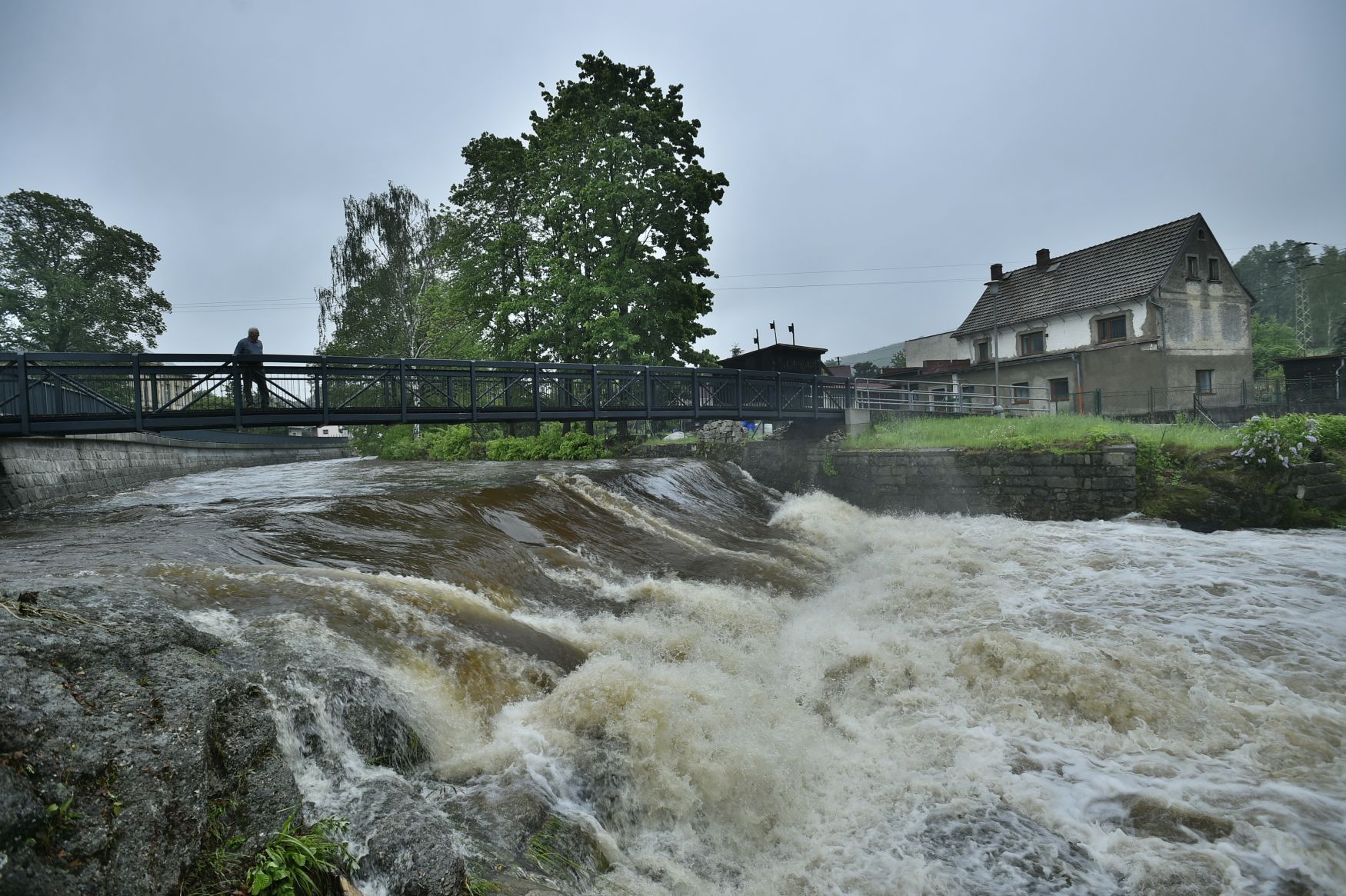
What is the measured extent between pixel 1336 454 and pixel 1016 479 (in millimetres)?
5063

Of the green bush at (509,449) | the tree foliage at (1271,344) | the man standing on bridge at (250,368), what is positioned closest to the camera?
the man standing on bridge at (250,368)

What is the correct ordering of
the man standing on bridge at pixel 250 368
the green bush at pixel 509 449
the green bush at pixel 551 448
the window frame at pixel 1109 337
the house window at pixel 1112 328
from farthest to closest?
the house window at pixel 1112 328
the window frame at pixel 1109 337
the green bush at pixel 509 449
the green bush at pixel 551 448
the man standing on bridge at pixel 250 368

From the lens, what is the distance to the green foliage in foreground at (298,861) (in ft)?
7.89

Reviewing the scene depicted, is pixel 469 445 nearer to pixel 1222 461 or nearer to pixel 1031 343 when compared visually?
pixel 1222 461

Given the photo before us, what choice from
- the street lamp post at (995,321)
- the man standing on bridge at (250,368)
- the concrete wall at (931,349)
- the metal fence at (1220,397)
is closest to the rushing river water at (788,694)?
the man standing on bridge at (250,368)

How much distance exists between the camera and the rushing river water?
364cm

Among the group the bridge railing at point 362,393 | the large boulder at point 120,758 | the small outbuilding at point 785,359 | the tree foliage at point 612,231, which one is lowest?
the large boulder at point 120,758

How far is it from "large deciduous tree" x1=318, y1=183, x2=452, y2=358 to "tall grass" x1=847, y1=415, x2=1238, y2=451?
2603 cm

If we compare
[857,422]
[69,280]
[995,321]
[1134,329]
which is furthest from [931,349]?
[69,280]

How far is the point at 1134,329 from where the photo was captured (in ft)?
88.1

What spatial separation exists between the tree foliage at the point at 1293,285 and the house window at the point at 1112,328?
5497 centimetres

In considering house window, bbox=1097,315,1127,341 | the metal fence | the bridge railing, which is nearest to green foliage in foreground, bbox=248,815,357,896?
the bridge railing

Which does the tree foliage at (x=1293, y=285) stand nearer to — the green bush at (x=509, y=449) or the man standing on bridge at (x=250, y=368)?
the green bush at (x=509, y=449)

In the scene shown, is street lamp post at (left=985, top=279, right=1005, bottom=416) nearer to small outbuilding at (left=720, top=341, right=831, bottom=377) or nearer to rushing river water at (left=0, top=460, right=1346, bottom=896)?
small outbuilding at (left=720, top=341, right=831, bottom=377)
